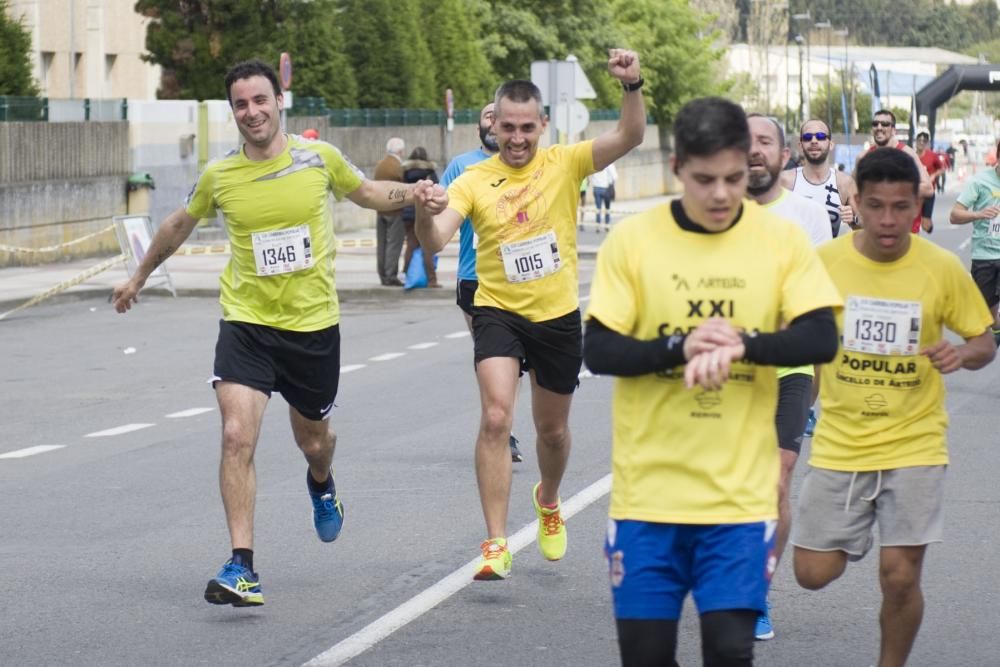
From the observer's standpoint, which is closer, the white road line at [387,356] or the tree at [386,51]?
the white road line at [387,356]

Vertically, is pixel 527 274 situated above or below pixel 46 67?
below

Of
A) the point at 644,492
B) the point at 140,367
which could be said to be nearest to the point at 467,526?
the point at 644,492

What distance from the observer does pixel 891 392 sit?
5.76 m

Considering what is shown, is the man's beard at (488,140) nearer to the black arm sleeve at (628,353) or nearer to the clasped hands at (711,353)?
the black arm sleeve at (628,353)

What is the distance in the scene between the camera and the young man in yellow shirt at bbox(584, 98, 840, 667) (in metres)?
4.56

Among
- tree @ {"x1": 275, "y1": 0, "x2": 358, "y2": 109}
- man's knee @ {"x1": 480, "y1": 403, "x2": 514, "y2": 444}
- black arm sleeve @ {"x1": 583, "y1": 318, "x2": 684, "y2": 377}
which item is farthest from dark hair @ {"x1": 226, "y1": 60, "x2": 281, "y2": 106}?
tree @ {"x1": 275, "y1": 0, "x2": 358, "y2": 109}

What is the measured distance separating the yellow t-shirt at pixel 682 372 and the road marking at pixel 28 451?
763 cm

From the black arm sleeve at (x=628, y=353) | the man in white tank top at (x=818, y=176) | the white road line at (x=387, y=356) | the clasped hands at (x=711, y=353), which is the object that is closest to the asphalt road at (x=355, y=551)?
the man in white tank top at (x=818, y=176)

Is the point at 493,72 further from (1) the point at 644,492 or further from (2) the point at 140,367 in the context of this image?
(1) the point at 644,492

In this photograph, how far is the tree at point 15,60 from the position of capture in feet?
92.1

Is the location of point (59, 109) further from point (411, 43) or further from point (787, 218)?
point (787, 218)

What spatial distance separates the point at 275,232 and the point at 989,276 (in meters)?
7.75

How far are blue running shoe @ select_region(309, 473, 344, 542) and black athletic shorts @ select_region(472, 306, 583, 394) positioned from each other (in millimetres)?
907

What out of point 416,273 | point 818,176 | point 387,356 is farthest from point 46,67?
point 818,176
